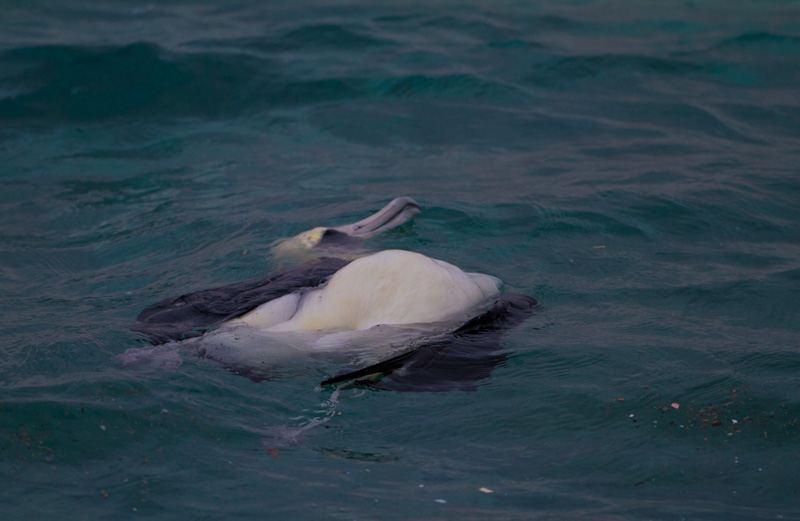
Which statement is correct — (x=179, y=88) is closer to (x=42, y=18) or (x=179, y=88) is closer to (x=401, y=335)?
(x=42, y=18)

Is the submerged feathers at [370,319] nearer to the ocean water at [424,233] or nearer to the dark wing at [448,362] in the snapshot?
the dark wing at [448,362]

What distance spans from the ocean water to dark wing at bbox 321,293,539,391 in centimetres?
9

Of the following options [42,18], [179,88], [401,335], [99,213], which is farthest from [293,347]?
[42,18]

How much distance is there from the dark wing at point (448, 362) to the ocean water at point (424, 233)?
92 mm

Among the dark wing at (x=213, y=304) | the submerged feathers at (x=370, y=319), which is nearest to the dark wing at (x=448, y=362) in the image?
the submerged feathers at (x=370, y=319)

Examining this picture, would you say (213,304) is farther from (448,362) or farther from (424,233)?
(424,233)

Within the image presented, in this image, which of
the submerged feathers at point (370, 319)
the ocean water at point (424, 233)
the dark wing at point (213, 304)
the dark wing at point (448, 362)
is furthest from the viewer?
the dark wing at point (213, 304)

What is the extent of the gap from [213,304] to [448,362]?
143cm

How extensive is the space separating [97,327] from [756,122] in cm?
777

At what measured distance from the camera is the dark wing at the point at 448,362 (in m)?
3.98

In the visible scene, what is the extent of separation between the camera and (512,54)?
11.5m

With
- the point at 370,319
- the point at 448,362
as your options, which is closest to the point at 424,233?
the point at 370,319

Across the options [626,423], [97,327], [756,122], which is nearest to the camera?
[626,423]

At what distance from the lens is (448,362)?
162 inches
